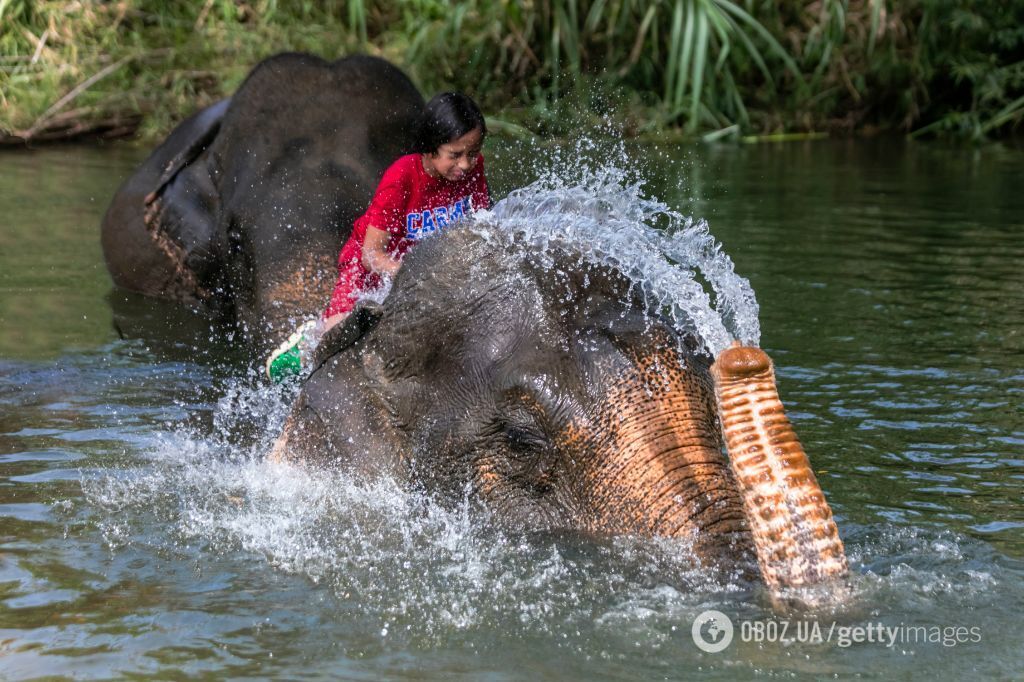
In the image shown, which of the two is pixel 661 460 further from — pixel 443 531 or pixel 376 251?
pixel 376 251

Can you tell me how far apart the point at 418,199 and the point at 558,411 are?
1603 millimetres

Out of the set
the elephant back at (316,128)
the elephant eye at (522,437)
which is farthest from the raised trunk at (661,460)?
the elephant back at (316,128)

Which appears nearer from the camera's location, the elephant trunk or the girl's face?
the elephant trunk

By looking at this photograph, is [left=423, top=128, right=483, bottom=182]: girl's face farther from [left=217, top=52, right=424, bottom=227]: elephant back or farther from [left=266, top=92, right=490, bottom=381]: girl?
[left=217, top=52, right=424, bottom=227]: elephant back

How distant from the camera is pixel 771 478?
341 cm

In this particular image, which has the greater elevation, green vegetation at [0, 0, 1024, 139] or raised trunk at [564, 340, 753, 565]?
raised trunk at [564, 340, 753, 565]

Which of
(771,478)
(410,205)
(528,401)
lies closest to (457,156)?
(410,205)

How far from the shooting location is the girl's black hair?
5.30 meters

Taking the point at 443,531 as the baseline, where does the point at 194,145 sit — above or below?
above

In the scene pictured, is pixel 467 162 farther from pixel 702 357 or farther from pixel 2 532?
pixel 2 532

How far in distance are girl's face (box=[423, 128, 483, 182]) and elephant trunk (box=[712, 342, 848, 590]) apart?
2121mm

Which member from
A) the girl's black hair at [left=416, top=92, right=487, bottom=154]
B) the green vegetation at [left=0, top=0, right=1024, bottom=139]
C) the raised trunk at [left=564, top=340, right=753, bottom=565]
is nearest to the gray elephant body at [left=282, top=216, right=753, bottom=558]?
the raised trunk at [left=564, top=340, right=753, bottom=565]

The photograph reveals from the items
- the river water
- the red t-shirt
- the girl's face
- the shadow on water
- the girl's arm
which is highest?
the girl's face

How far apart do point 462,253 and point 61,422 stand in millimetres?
2614
